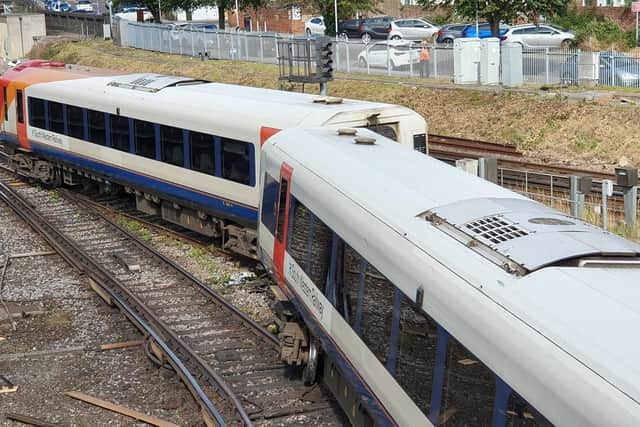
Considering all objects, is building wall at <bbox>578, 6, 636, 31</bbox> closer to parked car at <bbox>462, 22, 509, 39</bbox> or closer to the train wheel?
parked car at <bbox>462, 22, 509, 39</bbox>

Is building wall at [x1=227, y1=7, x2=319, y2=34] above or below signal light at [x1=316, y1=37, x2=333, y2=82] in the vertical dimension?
above

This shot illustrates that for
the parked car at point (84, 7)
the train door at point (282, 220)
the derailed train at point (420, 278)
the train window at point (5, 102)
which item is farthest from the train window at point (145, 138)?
the parked car at point (84, 7)

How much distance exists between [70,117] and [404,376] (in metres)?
15.6

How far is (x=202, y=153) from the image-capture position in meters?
16.2

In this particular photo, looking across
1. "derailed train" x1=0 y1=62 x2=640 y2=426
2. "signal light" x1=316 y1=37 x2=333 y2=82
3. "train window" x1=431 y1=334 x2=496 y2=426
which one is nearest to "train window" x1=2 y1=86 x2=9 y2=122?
"signal light" x1=316 y1=37 x2=333 y2=82

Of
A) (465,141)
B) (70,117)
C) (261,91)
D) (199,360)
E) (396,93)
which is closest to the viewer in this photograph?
(199,360)

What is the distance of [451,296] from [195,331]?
24.1 ft

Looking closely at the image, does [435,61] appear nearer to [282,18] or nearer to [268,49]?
[268,49]

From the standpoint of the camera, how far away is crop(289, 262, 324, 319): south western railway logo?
8963 millimetres

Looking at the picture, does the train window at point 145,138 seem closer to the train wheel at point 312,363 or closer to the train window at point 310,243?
the train window at point 310,243

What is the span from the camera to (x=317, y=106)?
47.5ft

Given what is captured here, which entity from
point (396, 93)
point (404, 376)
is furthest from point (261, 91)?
point (396, 93)

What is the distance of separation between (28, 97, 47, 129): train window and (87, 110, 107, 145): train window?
2.54 metres

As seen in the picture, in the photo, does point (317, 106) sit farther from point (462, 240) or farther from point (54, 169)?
point (54, 169)
